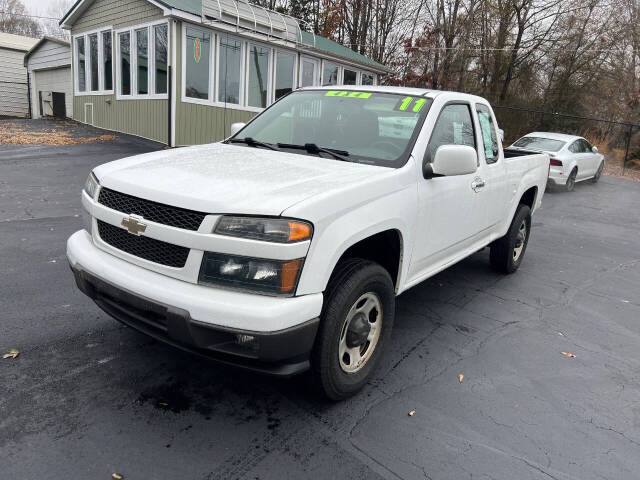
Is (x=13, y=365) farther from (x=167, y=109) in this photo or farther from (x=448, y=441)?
(x=167, y=109)

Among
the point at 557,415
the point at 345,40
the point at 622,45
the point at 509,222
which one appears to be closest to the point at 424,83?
the point at 345,40

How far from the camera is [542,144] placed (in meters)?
13.7

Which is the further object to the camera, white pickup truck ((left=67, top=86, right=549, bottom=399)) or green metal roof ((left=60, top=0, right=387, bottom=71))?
green metal roof ((left=60, top=0, right=387, bottom=71))

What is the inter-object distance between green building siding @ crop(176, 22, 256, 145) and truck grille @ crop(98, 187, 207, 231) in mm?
10492

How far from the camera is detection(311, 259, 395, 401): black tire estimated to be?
2590mm

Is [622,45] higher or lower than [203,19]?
higher

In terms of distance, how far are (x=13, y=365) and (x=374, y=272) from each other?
2311 millimetres

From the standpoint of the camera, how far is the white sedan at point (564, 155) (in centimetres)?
1318

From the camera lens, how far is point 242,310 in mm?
2273

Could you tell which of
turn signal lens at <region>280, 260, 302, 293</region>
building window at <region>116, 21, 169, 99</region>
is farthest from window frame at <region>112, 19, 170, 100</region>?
turn signal lens at <region>280, 260, 302, 293</region>

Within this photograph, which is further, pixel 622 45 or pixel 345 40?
pixel 345 40

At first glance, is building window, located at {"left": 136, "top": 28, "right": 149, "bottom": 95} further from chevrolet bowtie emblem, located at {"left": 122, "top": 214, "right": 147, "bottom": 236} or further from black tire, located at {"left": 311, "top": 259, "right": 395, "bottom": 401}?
black tire, located at {"left": 311, "top": 259, "right": 395, "bottom": 401}

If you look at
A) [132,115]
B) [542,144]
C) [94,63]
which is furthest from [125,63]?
[542,144]

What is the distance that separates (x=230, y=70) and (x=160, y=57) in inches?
74.2
